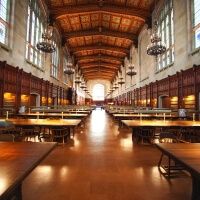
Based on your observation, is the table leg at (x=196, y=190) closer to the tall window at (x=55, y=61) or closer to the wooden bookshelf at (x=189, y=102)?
the wooden bookshelf at (x=189, y=102)

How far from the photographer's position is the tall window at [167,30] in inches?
464

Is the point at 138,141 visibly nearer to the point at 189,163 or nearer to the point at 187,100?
the point at 189,163

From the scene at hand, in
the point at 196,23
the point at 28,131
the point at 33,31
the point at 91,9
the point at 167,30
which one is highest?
the point at 91,9

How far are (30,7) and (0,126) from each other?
13016 mm

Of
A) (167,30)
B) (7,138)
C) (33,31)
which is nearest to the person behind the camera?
(7,138)

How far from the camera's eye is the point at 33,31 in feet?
40.1

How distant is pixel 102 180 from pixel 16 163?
1677mm

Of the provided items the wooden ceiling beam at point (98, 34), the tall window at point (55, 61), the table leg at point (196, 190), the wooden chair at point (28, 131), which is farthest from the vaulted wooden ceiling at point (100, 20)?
the table leg at point (196, 190)

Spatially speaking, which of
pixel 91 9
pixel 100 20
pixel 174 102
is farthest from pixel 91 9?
pixel 174 102

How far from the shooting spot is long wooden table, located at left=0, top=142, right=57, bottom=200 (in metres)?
1.12

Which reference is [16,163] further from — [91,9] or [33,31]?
[91,9]

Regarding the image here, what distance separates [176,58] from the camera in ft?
34.8

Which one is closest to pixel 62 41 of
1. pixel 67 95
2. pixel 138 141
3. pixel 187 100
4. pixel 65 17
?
pixel 65 17

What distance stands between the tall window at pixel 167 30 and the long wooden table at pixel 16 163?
39.8 ft
